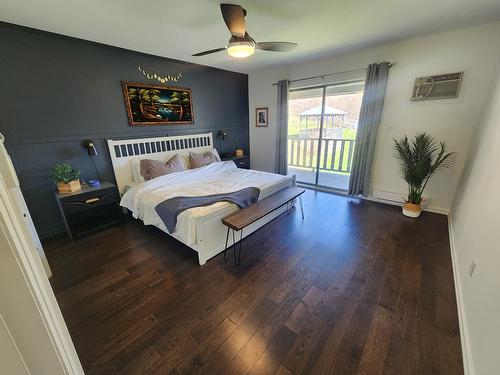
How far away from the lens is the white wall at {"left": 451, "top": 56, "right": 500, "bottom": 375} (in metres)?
1.12

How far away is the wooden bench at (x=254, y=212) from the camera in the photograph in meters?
2.17

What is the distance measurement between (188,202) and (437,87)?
3.69m

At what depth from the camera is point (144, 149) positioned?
136 inches

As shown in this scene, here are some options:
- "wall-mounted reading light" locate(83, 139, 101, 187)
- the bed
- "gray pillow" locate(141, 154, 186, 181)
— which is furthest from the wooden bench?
"wall-mounted reading light" locate(83, 139, 101, 187)

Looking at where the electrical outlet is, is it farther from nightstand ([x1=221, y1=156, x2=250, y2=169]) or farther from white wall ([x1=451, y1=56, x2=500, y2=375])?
nightstand ([x1=221, y1=156, x2=250, y2=169])

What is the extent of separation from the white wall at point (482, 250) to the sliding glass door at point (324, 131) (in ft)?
5.77

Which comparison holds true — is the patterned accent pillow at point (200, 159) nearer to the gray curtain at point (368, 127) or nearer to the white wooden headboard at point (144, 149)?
the white wooden headboard at point (144, 149)

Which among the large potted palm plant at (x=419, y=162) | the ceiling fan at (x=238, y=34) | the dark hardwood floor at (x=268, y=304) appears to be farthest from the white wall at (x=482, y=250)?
the ceiling fan at (x=238, y=34)

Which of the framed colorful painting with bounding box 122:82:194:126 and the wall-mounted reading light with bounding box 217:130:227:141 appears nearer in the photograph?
the framed colorful painting with bounding box 122:82:194:126

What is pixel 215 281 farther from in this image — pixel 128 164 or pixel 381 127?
pixel 381 127

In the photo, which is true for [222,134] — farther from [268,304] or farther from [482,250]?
[482,250]

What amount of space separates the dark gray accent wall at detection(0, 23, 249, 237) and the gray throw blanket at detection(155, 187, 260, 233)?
151cm

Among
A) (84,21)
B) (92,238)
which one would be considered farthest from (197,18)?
(92,238)

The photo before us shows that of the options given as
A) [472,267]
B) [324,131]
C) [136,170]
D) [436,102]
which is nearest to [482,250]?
[472,267]
